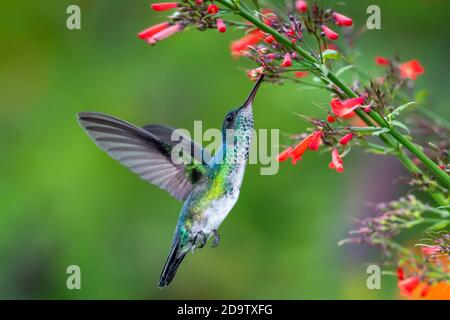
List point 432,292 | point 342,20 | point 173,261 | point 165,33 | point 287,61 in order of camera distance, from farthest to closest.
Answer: point 173,261
point 432,292
point 165,33
point 342,20
point 287,61

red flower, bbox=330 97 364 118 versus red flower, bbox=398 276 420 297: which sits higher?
red flower, bbox=330 97 364 118

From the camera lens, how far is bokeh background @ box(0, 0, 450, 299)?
4949 mm

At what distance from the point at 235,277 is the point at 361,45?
1.99m

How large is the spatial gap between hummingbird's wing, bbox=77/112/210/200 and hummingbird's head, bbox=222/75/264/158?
0.89ft

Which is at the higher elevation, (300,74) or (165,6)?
(165,6)

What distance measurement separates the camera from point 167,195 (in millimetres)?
5043

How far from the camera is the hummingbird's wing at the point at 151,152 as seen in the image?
2697mm

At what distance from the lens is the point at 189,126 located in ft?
16.9

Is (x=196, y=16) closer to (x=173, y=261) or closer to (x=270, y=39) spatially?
(x=270, y=39)

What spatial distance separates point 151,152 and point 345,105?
0.91 m

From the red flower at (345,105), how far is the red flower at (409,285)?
2.59 ft

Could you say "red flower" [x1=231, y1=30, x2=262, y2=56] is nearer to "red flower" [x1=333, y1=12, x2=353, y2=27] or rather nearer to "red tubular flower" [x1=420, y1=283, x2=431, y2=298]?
"red flower" [x1=333, y1=12, x2=353, y2=27]

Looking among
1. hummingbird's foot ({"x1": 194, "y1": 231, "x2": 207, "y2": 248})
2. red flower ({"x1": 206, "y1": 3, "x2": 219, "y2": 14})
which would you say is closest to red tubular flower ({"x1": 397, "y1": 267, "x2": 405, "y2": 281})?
hummingbird's foot ({"x1": 194, "y1": 231, "x2": 207, "y2": 248})

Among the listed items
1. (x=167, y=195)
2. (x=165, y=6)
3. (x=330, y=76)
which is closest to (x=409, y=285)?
(x=330, y=76)
